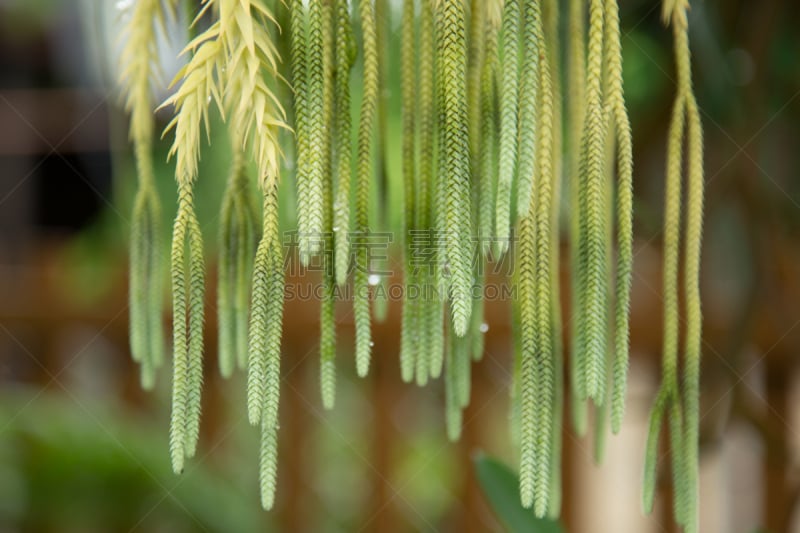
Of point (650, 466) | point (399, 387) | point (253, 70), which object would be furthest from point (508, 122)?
point (399, 387)

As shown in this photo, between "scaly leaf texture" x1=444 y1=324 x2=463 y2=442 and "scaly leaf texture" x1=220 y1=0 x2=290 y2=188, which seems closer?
"scaly leaf texture" x1=220 y1=0 x2=290 y2=188

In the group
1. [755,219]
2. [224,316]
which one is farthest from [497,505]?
[755,219]

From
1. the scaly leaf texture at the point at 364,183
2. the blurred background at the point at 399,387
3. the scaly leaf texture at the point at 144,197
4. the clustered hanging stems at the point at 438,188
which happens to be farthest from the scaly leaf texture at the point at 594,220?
the blurred background at the point at 399,387

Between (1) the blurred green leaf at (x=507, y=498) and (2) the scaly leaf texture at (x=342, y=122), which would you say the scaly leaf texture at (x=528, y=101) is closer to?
(2) the scaly leaf texture at (x=342, y=122)

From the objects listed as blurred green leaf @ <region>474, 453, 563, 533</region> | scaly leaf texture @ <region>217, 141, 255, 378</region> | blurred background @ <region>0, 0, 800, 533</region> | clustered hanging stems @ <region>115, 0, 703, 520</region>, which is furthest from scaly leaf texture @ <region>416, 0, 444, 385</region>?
blurred background @ <region>0, 0, 800, 533</region>

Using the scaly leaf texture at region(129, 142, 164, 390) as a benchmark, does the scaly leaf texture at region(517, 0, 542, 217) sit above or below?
above

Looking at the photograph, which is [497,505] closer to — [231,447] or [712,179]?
[712,179]

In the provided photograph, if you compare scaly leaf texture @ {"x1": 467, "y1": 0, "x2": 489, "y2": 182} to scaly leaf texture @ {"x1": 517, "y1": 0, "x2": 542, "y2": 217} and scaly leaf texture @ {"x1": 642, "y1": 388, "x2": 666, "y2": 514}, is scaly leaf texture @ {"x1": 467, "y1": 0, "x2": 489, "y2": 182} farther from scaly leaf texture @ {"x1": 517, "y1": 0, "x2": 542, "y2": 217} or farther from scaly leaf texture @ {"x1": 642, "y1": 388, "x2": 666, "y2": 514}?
scaly leaf texture @ {"x1": 642, "y1": 388, "x2": 666, "y2": 514}
